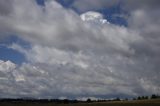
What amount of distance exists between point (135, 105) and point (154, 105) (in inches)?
597

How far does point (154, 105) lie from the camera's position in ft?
605

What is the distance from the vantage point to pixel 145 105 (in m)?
193

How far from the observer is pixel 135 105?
19662 centimetres

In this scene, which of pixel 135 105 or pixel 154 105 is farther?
pixel 135 105

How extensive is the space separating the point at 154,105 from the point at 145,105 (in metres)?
9.15

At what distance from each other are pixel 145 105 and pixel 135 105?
6.59 meters
